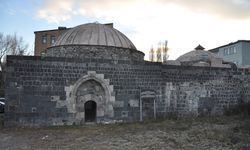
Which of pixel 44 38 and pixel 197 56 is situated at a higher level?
pixel 44 38

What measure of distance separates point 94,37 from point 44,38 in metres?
30.6

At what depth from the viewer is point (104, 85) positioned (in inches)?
486

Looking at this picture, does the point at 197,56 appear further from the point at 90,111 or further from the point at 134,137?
the point at 134,137

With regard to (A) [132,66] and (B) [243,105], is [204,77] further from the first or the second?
(A) [132,66]

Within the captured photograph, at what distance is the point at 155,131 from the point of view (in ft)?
34.2

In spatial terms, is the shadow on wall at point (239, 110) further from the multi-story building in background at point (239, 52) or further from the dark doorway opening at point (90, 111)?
the multi-story building in background at point (239, 52)

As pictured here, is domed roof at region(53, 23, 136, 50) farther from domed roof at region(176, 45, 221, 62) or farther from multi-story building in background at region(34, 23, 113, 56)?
multi-story building in background at region(34, 23, 113, 56)

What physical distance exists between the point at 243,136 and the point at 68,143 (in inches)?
221

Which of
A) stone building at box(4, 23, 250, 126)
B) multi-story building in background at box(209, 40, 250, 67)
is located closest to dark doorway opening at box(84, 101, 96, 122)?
stone building at box(4, 23, 250, 126)

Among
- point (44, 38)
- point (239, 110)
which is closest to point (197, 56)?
point (239, 110)

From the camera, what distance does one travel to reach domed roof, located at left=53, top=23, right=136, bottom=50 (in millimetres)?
14393

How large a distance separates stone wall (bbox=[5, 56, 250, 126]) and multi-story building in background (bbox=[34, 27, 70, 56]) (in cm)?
3142

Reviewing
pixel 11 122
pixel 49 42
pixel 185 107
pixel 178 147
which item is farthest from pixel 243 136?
pixel 49 42

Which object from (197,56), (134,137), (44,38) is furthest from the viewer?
(44,38)
